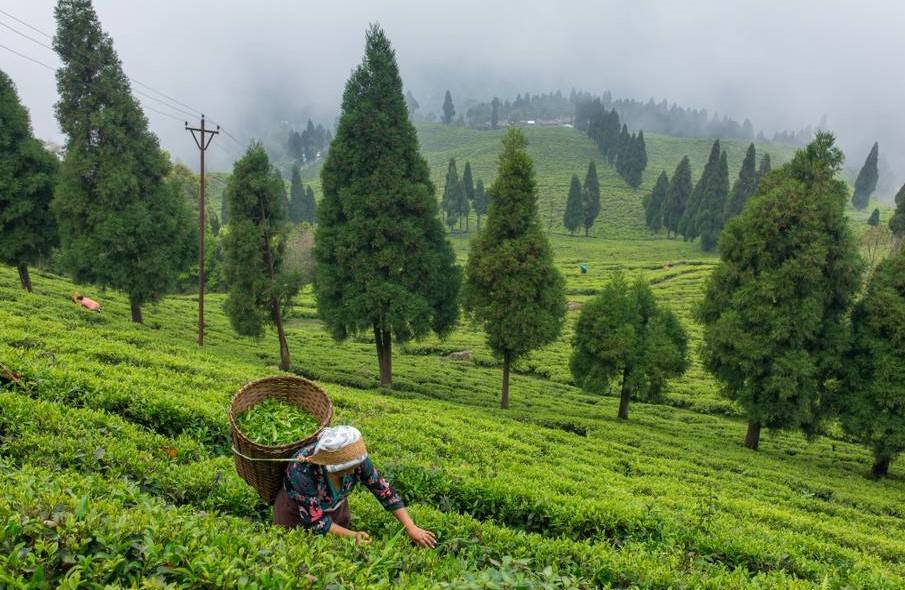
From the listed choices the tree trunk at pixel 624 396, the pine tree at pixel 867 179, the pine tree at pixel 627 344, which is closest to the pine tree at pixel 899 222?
the pine tree at pixel 627 344

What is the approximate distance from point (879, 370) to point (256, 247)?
2617 cm

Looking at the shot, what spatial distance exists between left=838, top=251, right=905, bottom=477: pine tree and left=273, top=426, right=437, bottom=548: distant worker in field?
2051 cm

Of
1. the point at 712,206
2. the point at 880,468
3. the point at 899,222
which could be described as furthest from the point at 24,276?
the point at 712,206

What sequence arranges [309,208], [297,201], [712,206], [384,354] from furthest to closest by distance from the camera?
[309,208] < [297,201] < [712,206] < [384,354]

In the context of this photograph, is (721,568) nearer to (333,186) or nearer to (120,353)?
(120,353)

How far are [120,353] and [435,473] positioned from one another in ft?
33.1

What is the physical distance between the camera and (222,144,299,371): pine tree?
23797mm

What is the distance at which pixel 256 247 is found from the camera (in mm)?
23969

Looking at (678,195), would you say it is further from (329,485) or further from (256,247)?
(329,485)

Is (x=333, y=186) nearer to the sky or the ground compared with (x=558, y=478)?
nearer to the sky

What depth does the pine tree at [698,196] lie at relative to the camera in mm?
89250

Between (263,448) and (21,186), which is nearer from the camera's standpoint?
(263,448)

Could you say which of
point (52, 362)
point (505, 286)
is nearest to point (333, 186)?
point (505, 286)

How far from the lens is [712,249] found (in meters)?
85.5
